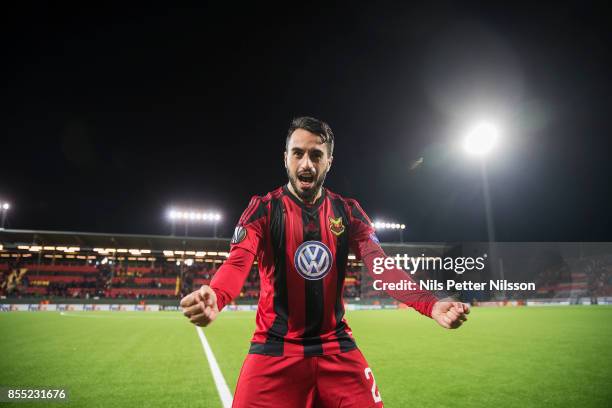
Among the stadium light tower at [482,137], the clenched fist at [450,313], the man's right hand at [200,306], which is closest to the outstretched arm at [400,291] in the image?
the clenched fist at [450,313]

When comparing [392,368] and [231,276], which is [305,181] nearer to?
[231,276]

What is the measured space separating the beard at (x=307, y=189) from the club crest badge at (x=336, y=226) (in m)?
0.21

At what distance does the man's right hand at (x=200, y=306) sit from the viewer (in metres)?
1.81

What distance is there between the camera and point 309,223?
2693mm

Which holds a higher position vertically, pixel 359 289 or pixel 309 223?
pixel 309 223

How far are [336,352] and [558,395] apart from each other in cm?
582

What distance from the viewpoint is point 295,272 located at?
100 inches

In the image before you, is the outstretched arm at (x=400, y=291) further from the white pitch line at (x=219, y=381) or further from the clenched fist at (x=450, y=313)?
A: the white pitch line at (x=219, y=381)

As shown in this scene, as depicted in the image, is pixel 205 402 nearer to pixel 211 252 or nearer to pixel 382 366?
pixel 382 366

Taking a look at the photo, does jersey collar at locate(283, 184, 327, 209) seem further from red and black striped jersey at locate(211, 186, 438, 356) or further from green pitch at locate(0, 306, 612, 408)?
green pitch at locate(0, 306, 612, 408)

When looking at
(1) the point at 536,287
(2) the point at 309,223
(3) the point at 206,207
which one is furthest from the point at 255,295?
(2) the point at 309,223

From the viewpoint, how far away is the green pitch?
20.1 feet

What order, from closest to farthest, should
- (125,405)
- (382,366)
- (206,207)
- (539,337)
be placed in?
(125,405) < (382,366) < (539,337) < (206,207)

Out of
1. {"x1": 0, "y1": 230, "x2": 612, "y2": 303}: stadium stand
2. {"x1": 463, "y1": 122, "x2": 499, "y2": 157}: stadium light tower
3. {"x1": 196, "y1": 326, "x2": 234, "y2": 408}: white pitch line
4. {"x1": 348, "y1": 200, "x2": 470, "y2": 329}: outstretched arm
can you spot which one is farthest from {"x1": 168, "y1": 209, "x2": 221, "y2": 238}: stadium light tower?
{"x1": 348, "y1": 200, "x2": 470, "y2": 329}: outstretched arm
